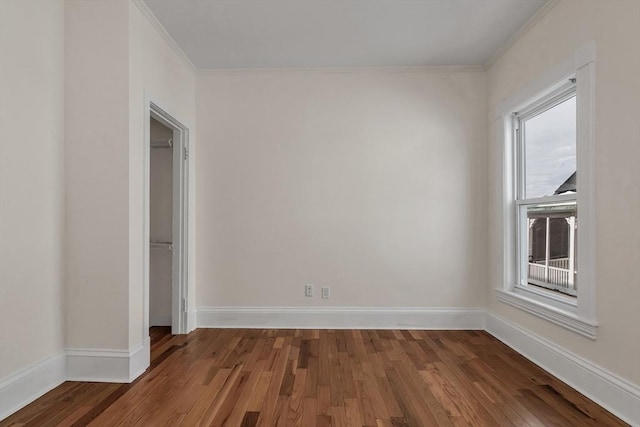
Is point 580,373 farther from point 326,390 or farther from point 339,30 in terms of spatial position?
point 339,30

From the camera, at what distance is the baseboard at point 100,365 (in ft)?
8.26

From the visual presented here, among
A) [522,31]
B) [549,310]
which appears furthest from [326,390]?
[522,31]

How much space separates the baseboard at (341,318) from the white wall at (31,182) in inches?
61.6

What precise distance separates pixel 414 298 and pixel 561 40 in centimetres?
260

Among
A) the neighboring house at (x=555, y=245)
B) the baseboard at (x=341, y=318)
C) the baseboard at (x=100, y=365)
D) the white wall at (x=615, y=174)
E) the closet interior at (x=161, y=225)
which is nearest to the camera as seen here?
the white wall at (x=615, y=174)

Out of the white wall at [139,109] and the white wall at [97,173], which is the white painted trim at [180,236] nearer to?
the white wall at [139,109]

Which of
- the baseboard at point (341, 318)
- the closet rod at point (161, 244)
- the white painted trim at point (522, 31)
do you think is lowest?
the baseboard at point (341, 318)

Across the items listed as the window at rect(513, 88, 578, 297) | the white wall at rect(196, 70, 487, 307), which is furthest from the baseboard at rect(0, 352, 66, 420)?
the window at rect(513, 88, 578, 297)

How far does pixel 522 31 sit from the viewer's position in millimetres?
3055

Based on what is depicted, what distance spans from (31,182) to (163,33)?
1.65m

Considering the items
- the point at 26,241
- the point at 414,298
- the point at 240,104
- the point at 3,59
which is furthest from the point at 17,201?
the point at 414,298

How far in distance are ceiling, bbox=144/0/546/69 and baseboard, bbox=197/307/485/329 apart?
2612 millimetres

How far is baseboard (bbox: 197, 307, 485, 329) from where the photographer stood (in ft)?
12.3

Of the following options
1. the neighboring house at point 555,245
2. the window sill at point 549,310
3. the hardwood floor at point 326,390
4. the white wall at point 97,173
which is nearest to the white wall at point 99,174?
the white wall at point 97,173
